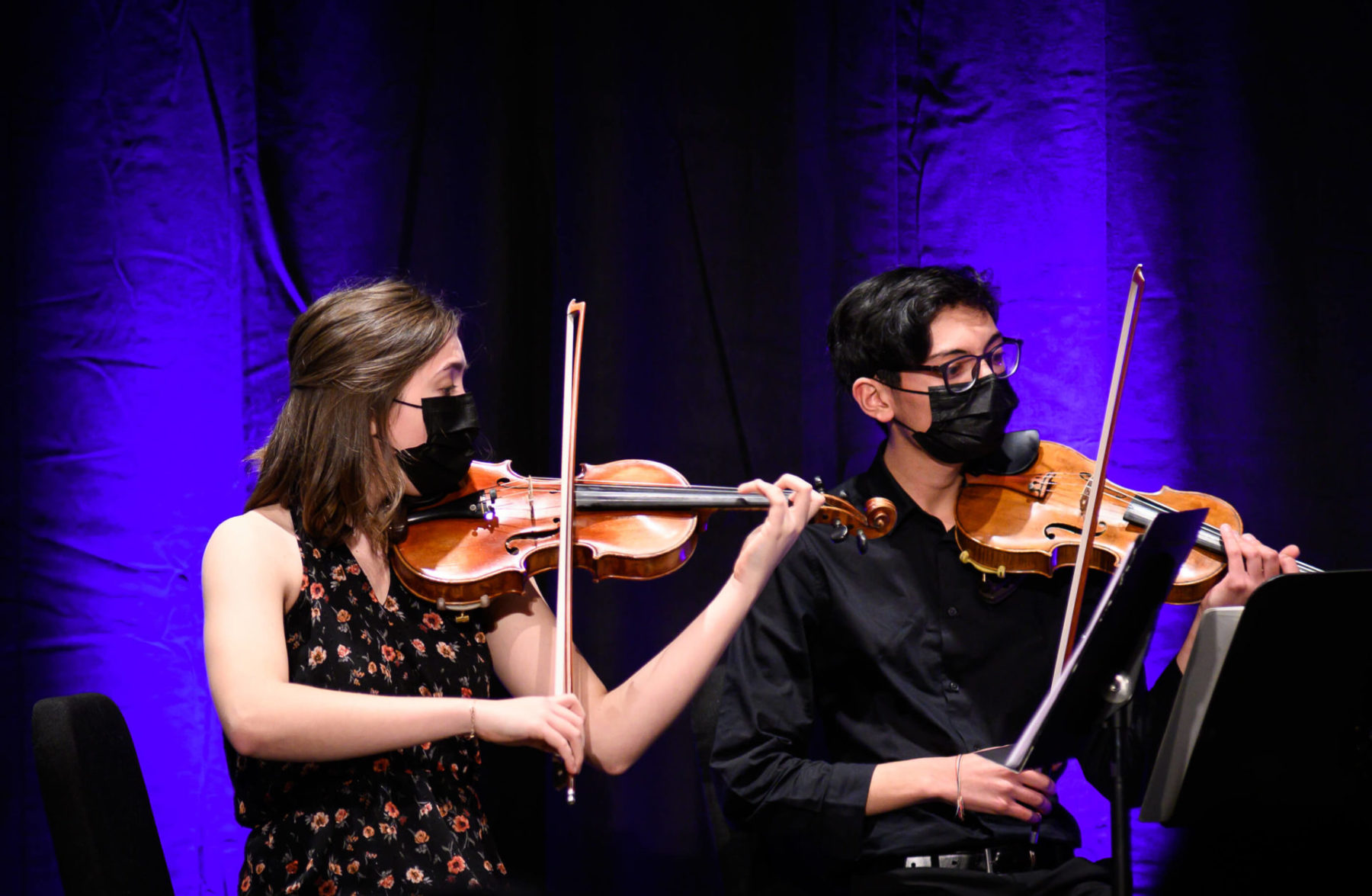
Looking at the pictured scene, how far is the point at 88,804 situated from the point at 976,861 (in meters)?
1.32

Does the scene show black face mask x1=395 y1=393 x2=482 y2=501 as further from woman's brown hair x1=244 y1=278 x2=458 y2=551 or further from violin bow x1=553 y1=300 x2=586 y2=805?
violin bow x1=553 y1=300 x2=586 y2=805

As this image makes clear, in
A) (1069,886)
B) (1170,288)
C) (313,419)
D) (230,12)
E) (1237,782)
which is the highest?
(230,12)

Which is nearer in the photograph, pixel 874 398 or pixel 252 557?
pixel 252 557

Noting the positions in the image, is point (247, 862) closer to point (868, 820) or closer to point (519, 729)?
point (519, 729)

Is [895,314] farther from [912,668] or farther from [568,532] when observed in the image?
[568,532]

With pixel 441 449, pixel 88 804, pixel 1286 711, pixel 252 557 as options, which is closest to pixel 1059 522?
pixel 1286 711

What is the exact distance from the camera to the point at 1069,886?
1832 mm

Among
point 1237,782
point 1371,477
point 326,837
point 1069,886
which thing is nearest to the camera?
point 1237,782

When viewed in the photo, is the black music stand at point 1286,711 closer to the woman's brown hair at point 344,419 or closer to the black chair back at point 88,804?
the woman's brown hair at point 344,419

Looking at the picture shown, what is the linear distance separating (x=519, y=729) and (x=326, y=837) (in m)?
0.38

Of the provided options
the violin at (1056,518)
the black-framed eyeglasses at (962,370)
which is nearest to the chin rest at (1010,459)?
the violin at (1056,518)

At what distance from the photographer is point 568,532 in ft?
5.12

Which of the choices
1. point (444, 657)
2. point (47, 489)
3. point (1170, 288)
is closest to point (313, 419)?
point (444, 657)

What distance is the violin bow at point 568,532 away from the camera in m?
1.45
